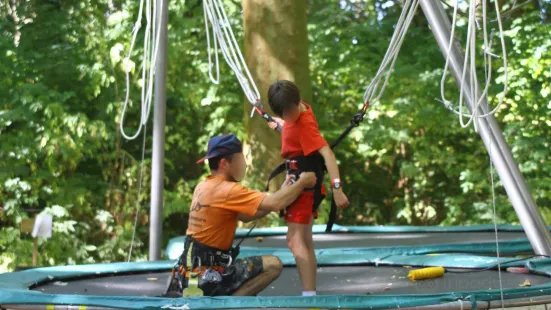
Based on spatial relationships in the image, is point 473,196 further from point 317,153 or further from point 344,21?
point 317,153

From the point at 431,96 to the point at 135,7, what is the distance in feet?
8.87

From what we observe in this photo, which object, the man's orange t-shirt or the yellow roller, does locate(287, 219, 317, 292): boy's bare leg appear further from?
the yellow roller

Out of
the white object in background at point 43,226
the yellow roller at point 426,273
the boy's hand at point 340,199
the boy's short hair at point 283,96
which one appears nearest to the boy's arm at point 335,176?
the boy's hand at point 340,199

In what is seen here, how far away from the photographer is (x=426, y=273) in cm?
Answer: 352

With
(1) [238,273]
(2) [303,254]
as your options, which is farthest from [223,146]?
(2) [303,254]

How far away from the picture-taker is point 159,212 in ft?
16.0

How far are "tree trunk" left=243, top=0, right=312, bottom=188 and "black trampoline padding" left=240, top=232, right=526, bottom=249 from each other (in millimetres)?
854

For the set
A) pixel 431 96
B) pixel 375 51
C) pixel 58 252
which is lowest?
pixel 58 252

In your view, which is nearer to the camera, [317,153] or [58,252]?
[317,153]

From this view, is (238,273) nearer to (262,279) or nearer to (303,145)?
(262,279)

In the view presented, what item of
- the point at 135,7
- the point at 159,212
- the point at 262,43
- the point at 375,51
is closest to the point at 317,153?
the point at 159,212

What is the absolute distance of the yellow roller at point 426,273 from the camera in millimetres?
3504

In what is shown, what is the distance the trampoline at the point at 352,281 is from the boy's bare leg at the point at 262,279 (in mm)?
187

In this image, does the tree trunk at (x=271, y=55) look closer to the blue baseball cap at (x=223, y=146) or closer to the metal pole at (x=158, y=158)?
the metal pole at (x=158, y=158)
